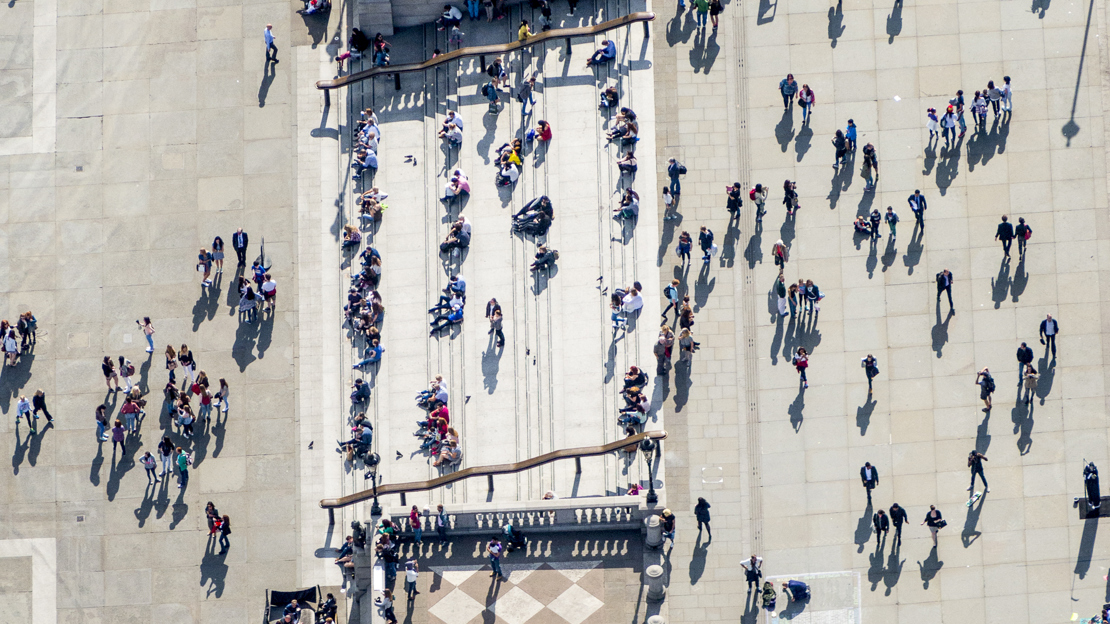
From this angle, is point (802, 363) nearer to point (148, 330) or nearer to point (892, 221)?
point (892, 221)

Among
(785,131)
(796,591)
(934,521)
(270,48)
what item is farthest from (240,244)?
(934,521)

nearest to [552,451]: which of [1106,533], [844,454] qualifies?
[844,454]

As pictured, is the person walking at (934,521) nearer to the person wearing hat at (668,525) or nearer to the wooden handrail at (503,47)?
the person wearing hat at (668,525)

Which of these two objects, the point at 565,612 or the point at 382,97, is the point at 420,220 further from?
the point at 565,612

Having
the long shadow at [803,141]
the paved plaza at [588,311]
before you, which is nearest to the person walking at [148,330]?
the paved plaza at [588,311]

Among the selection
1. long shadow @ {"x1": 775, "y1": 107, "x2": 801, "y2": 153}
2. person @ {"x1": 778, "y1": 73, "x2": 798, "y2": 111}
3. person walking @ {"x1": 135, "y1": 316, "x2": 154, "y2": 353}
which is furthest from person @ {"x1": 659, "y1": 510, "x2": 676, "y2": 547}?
person walking @ {"x1": 135, "y1": 316, "x2": 154, "y2": 353}
